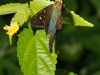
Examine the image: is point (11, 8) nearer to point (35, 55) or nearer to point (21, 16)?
point (21, 16)

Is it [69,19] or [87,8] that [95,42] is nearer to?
[87,8]

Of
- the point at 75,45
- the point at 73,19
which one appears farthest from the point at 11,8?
the point at 75,45

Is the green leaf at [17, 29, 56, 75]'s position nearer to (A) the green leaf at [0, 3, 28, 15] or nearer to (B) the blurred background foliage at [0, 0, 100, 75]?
(A) the green leaf at [0, 3, 28, 15]

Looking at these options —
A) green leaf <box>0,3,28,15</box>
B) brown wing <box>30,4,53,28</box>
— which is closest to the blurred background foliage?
green leaf <box>0,3,28,15</box>

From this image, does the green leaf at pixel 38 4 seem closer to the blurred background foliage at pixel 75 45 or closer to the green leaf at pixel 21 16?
the green leaf at pixel 21 16

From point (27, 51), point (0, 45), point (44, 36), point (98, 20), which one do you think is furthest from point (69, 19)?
point (98, 20)
